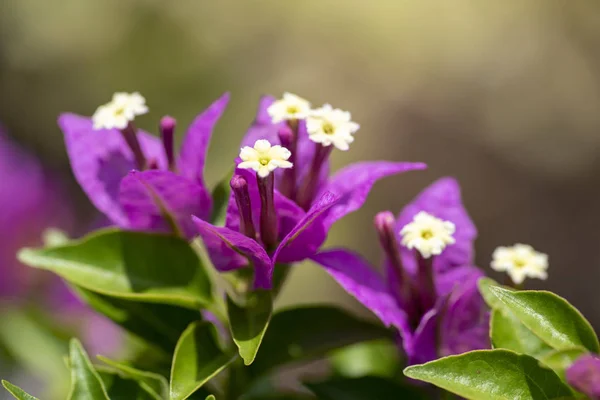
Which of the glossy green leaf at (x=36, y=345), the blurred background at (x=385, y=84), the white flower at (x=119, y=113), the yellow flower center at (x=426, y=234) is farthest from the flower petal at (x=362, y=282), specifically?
the blurred background at (x=385, y=84)

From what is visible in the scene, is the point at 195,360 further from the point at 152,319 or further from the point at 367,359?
the point at 367,359

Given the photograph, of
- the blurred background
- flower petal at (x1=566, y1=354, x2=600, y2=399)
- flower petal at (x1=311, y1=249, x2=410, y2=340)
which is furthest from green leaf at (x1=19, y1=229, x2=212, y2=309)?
the blurred background

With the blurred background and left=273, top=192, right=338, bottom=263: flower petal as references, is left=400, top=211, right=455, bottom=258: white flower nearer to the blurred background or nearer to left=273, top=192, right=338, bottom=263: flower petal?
left=273, top=192, right=338, bottom=263: flower petal

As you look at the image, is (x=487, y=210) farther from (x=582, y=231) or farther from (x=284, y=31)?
(x=284, y=31)

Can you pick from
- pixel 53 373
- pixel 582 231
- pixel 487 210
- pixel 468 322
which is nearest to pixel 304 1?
pixel 487 210

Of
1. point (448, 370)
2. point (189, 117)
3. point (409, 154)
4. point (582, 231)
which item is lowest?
point (582, 231)

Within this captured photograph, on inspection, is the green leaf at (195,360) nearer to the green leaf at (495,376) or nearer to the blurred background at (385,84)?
the green leaf at (495,376)
